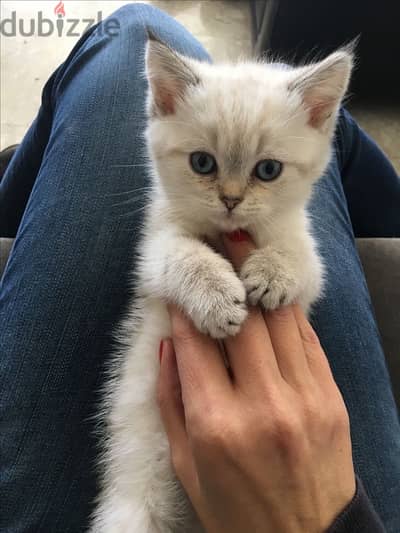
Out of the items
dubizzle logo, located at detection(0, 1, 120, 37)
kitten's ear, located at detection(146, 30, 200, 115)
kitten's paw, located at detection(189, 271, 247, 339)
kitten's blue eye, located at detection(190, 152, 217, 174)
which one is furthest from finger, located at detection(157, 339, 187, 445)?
dubizzle logo, located at detection(0, 1, 120, 37)

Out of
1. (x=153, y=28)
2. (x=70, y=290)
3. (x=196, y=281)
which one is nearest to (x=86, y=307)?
(x=70, y=290)

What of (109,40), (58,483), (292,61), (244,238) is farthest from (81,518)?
(292,61)

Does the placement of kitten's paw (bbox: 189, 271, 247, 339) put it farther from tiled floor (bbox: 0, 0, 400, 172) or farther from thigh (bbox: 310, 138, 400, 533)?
tiled floor (bbox: 0, 0, 400, 172)

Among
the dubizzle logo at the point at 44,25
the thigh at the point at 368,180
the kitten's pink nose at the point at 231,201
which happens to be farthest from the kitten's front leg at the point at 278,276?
the dubizzle logo at the point at 44,25

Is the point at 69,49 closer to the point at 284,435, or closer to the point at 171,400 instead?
the point at 171,400

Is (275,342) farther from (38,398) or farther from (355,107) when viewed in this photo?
(355,107)

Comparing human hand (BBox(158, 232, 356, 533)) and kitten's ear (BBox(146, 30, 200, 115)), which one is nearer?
human hand (BBox(158, 232, 356, 533))

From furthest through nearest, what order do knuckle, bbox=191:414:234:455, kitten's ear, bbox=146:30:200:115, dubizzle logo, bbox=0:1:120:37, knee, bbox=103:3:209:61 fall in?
dubizzle logo, bbox=0:1:120:37 < knee, bbox=103:3:209:61 < kitten's ear, bbox=146:30:200:115 < knuckle, bbox=191:414:234:455
